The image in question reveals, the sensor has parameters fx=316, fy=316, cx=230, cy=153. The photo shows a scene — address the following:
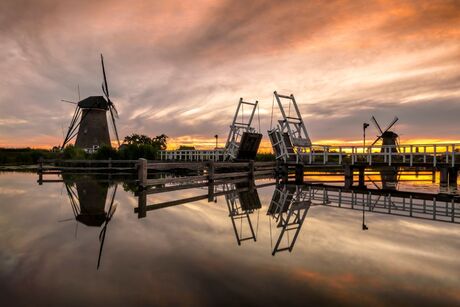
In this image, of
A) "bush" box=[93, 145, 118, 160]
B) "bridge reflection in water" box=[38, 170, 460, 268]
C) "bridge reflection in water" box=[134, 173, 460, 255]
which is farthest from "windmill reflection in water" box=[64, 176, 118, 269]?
"bush" box=[93, 145, 118, 160]

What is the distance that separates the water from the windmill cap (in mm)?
41678

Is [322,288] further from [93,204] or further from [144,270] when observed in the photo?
[93,204]

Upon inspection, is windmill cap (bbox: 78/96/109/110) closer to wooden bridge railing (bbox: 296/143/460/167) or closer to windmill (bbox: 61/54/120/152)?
windmill (bbox: 61/54/120/152)

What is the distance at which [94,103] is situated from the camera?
156ft

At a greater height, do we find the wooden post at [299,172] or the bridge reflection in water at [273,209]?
the wooden post at [299,172]

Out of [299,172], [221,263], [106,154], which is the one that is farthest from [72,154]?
[221,263]

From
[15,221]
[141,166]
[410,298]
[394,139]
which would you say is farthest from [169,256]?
[394,139]

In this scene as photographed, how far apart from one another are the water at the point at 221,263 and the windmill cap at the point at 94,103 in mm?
41678

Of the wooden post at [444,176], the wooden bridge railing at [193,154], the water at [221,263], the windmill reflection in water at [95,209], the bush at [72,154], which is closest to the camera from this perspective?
the water at [221,263]

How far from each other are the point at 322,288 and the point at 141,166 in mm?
12220

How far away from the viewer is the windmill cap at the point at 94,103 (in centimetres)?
4766

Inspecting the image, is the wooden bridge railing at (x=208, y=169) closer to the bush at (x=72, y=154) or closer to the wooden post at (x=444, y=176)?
the wooden post at (x=444, y=176)

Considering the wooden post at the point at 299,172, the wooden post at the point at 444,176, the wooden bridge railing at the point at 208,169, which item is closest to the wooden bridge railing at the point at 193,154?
the wooden bridge railing at the point at 208,169

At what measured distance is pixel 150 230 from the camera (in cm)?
783
